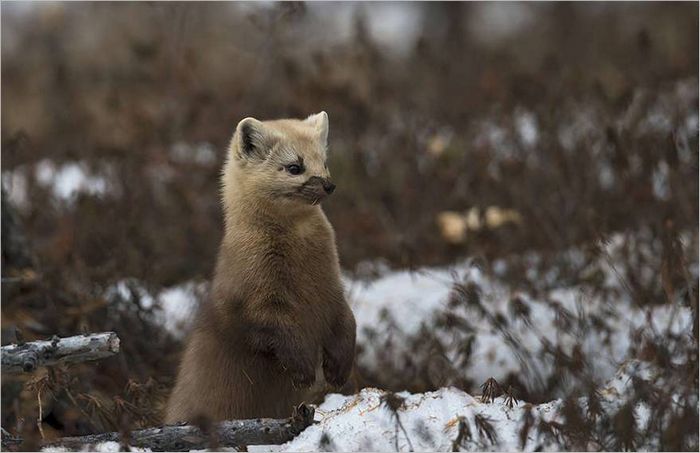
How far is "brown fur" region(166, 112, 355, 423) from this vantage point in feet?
13.0

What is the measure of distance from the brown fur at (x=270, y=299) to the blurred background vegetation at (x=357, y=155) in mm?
444

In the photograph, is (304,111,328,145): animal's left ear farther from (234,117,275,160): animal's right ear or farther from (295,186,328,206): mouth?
(295,186,328,206): mouth

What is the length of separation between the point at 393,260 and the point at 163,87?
398cm

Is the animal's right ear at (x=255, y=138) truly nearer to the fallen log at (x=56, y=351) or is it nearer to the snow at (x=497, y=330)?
the fallen log at (x=56, y=351)

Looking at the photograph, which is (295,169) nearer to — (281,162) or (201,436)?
(281,162)

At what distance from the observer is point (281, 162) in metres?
4.15

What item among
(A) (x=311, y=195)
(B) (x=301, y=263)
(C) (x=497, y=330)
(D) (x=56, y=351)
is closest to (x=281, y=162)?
(A) (x=311, y=195)

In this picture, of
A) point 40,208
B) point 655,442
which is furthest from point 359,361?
point 40,208

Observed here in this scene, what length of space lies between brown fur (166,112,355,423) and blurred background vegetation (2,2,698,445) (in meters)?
0.44

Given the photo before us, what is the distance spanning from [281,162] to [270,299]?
0.58 metres

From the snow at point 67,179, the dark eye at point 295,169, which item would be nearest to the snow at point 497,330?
the dark eye at point 295,169

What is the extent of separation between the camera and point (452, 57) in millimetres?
11469

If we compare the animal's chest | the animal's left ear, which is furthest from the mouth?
the animal's left ear

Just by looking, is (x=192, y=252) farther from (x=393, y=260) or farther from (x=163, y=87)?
(x=163, y=87)
